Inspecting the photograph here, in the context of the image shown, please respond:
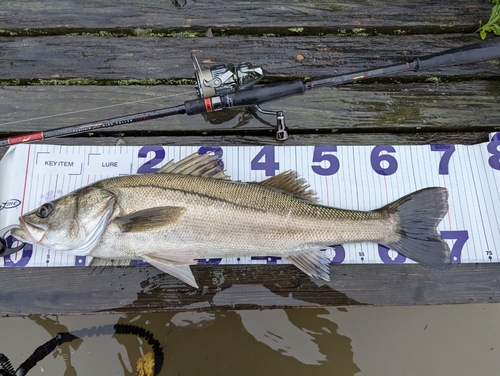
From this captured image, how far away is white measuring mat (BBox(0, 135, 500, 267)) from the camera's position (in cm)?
237

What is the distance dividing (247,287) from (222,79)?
4.66 feet

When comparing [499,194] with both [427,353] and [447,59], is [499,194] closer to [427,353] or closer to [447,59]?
[447,59]

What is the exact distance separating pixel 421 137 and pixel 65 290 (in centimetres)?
285

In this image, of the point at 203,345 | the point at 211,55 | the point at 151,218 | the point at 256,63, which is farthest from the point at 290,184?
the point at 203,345

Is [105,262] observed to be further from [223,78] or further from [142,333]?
[223,78]

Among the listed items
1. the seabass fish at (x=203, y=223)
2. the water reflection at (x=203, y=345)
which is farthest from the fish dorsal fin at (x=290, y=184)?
the water reflection at (x=203, y=345)

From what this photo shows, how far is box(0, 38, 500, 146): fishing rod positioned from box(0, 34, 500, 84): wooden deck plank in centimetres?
42

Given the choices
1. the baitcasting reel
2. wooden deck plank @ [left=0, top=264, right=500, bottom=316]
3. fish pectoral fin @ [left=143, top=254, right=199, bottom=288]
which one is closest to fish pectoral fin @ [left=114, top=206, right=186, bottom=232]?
fish pectoral fin @ [left=143, top=254, right=199, bottom=288]

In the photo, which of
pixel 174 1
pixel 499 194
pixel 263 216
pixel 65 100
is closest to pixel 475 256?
pixel 499 194

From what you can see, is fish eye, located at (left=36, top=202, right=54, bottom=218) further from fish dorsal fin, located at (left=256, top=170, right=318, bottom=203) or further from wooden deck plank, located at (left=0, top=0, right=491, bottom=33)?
wooden deck plank, located at (left=0, top=0, right=491, bottom=33)

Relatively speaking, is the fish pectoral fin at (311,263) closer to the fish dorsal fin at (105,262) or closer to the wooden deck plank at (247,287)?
the wooden deck plank at (247,287)

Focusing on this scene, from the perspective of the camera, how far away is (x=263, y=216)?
205 centimetres

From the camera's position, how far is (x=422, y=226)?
7.17ft

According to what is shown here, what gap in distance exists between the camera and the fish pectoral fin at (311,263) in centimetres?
217
